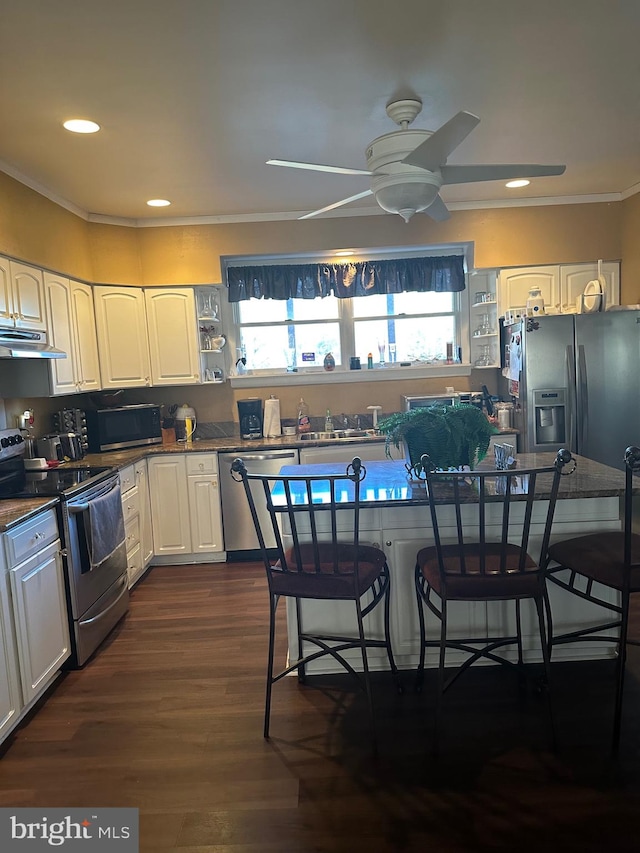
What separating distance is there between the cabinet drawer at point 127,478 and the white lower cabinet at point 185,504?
0.96ft

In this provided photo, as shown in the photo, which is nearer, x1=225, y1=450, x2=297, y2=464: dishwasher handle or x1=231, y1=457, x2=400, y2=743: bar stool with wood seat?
x1=231, y1=457, x2=400, y2=743: bar stool with wood seat

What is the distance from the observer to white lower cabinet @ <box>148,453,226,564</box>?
445cm

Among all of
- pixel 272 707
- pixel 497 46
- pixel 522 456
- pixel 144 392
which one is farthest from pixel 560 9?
pixel 144 392

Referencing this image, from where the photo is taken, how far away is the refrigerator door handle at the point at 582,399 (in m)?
4.16

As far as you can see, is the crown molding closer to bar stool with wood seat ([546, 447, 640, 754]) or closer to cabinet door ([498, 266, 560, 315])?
cabinet door ([498, 266, 560, 315])

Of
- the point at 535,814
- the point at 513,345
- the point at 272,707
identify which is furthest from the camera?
the point at 513,345

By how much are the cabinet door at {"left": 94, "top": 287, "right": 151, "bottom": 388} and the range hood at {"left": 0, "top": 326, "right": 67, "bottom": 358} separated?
2.78 feet

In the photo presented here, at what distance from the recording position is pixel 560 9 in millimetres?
2092

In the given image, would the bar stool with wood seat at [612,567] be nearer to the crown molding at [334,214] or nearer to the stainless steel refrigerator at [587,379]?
the stainless steel refrigerator at [587,379]

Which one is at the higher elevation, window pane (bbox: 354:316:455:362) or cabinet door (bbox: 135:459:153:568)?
window pane (bbox: 354:316:455:362)

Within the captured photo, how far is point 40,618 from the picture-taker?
2648mm

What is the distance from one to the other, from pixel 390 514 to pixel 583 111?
2.31m

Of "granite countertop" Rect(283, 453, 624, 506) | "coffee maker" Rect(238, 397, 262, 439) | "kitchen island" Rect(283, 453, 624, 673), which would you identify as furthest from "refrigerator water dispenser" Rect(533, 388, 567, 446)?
"coffee maker" Rect(238, 397, 262, 439)

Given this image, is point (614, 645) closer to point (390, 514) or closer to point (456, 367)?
point (390, 514)
